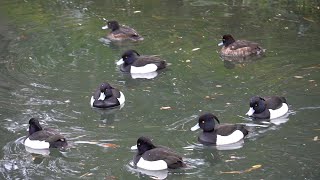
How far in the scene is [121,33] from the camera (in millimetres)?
18922

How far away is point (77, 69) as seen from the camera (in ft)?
54.3

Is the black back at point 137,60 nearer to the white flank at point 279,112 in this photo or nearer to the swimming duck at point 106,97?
the swimming duck at point 106,97

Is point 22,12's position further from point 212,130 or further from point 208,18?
point 212,130

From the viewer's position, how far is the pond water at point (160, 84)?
38.6 ft

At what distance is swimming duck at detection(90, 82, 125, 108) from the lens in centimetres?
1434

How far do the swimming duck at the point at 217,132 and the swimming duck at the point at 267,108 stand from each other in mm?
825

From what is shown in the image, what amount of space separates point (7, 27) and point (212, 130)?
31.7 ft

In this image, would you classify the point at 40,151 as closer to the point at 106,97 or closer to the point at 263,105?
the point at 106,97

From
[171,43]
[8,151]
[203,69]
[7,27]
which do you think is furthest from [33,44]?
[8,151]

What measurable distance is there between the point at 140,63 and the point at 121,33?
96.1 inches

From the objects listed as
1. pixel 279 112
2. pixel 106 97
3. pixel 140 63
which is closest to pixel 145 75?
pixel 140 63

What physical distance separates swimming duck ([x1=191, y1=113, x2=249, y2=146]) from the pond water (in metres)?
0.16

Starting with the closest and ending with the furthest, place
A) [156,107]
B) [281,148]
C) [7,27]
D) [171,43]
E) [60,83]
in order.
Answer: [281,148] → [156,107] → [60,83] → [171,43] → [7,27]

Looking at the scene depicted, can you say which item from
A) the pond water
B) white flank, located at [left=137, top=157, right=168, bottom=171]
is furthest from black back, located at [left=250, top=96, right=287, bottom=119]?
white flank, located at [left=137, top=157, right=168, bottom=171]
